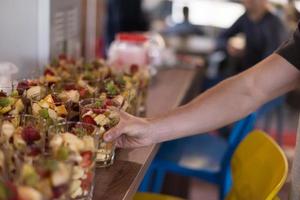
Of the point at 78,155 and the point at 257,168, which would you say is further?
the point at 257,168

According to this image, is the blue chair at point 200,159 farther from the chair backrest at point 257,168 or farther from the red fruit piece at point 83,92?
the red fruit piece at point 83,92

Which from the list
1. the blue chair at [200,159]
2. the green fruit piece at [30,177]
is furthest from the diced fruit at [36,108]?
the blue chair at [200,159]

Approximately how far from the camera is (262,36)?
12.2ft

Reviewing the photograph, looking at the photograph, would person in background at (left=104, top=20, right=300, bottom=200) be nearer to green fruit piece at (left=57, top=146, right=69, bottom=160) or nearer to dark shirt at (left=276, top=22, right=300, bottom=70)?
dark shirt at (left=276, top=22, right=300, bottom=70)

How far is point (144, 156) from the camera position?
1.53 m

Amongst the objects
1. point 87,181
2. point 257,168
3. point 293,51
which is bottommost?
point 257,168

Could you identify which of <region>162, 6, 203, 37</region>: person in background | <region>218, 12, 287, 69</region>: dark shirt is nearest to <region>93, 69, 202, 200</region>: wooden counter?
<region>218, 12, 287, 69</region>: dark shirt

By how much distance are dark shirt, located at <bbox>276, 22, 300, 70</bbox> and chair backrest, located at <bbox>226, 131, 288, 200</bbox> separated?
0.26 metres

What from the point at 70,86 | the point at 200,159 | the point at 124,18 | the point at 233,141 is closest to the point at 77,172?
the point at 70,86

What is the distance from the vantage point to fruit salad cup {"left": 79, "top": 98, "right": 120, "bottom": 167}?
1373 mm

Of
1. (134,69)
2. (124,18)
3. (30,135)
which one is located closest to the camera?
(30,135)

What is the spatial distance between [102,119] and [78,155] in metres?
0.30

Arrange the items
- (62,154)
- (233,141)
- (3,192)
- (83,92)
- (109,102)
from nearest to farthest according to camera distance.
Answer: (3,192)
(62,154)
(109,102)
(83,92)
(233,141)

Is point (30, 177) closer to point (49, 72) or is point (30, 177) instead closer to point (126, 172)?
point (126, 172)
